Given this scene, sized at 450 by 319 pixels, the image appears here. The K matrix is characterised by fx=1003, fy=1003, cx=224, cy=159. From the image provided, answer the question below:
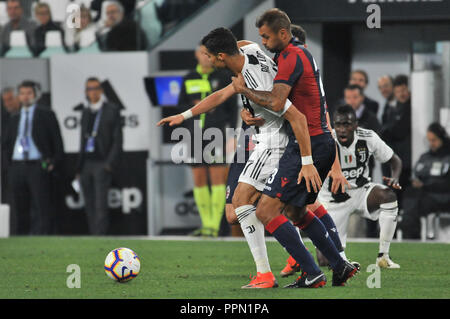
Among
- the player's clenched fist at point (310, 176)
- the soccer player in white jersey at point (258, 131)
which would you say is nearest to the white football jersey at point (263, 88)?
the soccer player in white jersey at point (258, 131)

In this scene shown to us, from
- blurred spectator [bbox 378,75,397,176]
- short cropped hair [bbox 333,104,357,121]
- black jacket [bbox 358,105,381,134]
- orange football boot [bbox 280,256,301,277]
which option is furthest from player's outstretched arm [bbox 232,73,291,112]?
blurred spectator [bbox 378,75,397,176]

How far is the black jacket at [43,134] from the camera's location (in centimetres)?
1356

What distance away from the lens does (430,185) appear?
1233 cm

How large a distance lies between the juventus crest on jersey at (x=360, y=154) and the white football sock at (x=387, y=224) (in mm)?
427

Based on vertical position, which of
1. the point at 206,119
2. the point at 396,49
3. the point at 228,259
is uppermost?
the point at 396,49

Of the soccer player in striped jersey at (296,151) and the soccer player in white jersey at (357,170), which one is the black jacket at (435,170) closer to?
the soccer player in white jersey at (357,170)

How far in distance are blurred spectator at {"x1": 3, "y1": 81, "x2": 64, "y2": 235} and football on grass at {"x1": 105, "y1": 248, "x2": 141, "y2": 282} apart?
592 centimetres

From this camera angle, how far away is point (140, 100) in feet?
46.8

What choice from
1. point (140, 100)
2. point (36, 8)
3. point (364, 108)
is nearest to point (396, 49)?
point (364, 108)

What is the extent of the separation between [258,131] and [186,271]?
1825mm
